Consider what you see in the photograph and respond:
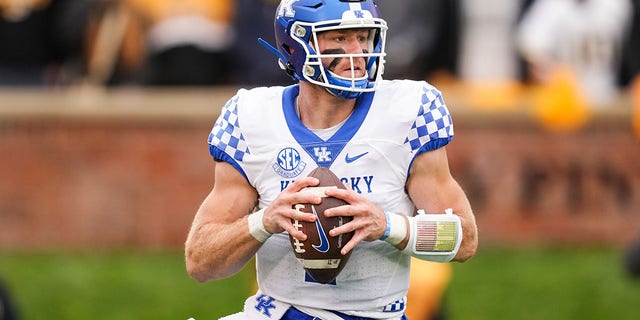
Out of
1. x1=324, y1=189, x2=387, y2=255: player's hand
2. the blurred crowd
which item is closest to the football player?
x1=324, y1=189, x2=387, y2=255: player's hand

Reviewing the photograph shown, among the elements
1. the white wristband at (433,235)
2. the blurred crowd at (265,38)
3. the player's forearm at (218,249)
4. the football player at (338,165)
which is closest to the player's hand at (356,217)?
the football player at (338,165)

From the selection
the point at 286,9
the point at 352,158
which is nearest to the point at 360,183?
the point at 352,158

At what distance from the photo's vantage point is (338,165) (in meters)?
7.28

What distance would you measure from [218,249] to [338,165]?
2.01 ft

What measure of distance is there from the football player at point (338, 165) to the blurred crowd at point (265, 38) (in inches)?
259

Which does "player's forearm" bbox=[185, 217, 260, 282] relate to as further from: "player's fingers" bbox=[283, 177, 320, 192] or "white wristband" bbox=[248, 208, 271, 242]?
"player's fingers" bbox=[283, 177, 320, 192]

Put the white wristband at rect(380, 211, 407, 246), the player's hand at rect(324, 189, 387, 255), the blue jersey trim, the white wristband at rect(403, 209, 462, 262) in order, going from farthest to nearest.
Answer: the blue jersey trim
the white wristband at rect(403, 209, 462, 262)
the white wristband at rect(380, 211, 407, 246)
the player's hand at rect(324, 189, 387, 255)

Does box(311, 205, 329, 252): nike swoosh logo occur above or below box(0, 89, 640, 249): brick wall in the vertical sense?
above

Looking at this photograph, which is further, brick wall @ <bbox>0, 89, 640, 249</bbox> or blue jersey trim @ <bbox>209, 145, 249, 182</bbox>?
brick wall @ <bbox>0, 89, 640, 249</bbox>

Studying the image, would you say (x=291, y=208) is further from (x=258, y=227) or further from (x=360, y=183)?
(x=360, y=183)

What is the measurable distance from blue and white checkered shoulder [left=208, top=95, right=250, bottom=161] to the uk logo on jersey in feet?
0.50

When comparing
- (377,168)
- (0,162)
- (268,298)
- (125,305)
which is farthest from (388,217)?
(0,162)

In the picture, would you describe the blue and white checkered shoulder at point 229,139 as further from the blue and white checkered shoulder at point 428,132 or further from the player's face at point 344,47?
the blue and white checkered shoulder at point 428,132

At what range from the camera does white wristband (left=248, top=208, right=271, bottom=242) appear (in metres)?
7.16
